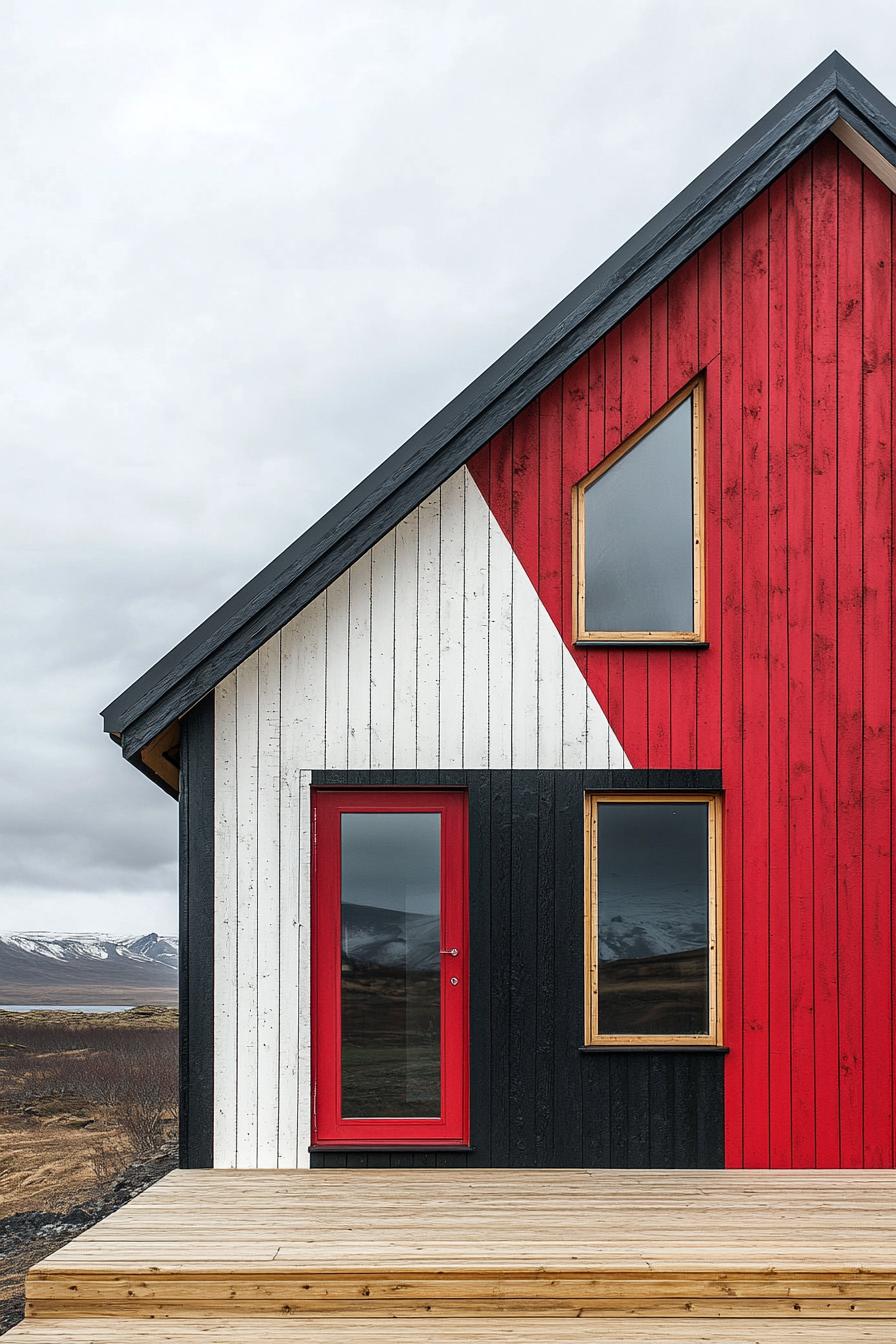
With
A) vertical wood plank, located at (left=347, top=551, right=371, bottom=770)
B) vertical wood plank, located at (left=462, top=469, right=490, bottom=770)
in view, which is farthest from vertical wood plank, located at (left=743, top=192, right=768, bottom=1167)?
vertical wood plank, located at (left=347, top=551, right=371, bottom=770)

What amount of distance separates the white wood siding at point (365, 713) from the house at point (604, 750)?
0.02m

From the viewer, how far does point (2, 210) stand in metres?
35.0

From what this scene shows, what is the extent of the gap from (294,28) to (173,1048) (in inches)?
714

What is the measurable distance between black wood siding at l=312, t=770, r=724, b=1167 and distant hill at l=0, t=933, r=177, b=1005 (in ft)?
257

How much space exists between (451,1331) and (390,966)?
219cm

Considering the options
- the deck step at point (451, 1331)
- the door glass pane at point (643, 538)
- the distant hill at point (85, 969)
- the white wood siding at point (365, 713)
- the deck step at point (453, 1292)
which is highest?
the door glass pane at point (643, 538)

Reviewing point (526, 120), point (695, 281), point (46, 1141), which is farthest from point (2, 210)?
point (695, 281)

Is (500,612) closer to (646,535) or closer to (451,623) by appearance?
(451,623)

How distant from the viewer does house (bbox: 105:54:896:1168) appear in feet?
20.9

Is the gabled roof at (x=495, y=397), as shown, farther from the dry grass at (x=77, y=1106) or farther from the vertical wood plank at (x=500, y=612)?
the dry grass at (x=77, y=1106)

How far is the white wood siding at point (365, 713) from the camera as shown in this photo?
6.40 meters

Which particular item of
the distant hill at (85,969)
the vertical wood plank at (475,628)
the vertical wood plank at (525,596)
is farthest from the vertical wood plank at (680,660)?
the distant hill at (85,969)

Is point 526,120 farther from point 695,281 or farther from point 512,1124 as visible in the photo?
point 512,1124

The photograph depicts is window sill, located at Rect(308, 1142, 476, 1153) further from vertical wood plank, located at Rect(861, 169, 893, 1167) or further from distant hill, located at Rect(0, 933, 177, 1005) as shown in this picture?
distant hill, located at Rect(0, 933, 177, 1005)
